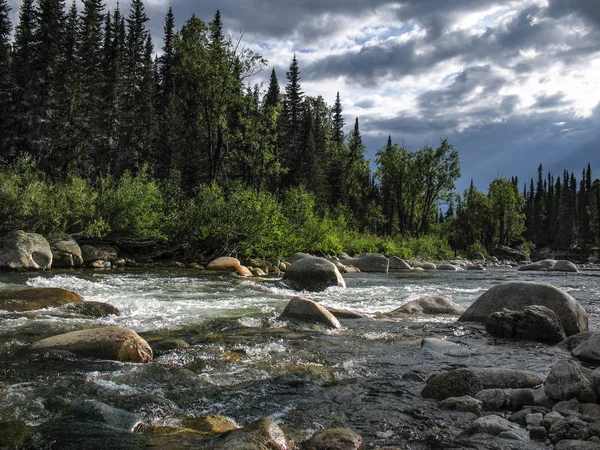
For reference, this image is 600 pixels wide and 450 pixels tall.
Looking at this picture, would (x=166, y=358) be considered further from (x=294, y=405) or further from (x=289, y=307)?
(x=289, y=307)

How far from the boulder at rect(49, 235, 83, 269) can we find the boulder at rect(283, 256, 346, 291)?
8385 millimetres

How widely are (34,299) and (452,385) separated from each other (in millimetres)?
7464

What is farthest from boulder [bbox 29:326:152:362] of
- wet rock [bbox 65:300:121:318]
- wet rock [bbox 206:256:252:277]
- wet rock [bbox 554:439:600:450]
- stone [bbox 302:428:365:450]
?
wet rock [bbox 206:256:252:277]

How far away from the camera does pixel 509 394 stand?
4.14 m

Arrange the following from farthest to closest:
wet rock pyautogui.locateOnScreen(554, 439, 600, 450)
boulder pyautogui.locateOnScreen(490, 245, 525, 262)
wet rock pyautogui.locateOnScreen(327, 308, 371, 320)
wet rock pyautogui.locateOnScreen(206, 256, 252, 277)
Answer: boulder pyautogui.locateOnScreen(490, 245, 525, 262), wet rock pyautogui.locateOnScreen(206, 256, 252, 277), wet rock pyautogui.locateOnScreen(327, 308, 371, 320), wet rock pyautogui.locateOnScreen(554, 439, 600, 450)

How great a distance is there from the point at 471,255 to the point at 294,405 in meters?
52.6

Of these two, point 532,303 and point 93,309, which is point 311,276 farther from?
point 93,309

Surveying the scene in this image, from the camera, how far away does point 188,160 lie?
152 ft

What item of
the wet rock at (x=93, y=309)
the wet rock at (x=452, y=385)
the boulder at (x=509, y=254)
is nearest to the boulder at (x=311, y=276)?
the wet rock at (x=93, y=309)

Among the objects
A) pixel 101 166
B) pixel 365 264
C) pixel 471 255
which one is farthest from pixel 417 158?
pixel 101 166

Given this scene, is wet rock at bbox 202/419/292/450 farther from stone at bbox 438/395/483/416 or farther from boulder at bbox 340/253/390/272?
boulder at bbox 340/253/390/272

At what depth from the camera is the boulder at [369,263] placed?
24.7 meters

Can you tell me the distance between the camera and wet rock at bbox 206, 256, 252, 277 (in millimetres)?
17734

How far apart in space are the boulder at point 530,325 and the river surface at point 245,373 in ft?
0.96
